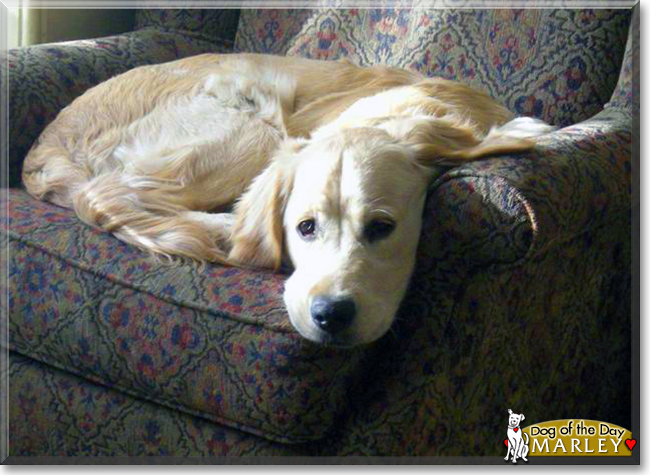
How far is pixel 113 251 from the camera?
80.7 inches

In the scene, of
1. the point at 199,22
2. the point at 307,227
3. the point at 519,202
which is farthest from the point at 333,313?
the point at 199,22

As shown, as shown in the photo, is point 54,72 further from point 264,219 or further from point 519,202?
point 519,202

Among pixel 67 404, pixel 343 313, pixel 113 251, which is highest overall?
pixel 343 313

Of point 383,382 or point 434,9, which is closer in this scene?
point 383,382

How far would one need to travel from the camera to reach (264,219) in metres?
2.09

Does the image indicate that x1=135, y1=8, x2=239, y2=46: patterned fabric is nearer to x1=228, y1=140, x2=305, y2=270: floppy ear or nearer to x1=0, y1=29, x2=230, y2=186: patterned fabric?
x1=0, y1=29, x2=230, y2=186: patterned fabric

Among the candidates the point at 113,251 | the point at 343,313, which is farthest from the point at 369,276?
the point at 113,251

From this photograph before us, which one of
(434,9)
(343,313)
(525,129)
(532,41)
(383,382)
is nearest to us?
(343,313)

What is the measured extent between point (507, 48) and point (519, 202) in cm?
106

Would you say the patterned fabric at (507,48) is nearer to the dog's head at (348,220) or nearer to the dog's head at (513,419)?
the dog's head at (348,220)

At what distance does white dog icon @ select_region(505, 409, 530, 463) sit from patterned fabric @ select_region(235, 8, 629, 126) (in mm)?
935

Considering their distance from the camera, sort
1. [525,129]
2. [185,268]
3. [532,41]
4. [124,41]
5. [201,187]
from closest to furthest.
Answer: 1. [185,268]
2. [525,129]
3. [201,187]
4. [532,41]
5. [124,41]

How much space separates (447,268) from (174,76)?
1238 mm

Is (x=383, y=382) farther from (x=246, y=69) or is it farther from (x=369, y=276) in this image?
(x=246, y=69)
